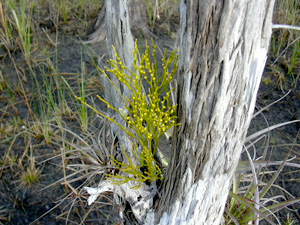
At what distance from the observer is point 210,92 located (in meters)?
0.78

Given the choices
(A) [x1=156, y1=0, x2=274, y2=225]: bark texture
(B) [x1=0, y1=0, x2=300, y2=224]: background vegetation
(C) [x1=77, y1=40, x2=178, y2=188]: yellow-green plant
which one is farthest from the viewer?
(B) [x1=0, y1=0, x2=300, y2=224]: background vegetation

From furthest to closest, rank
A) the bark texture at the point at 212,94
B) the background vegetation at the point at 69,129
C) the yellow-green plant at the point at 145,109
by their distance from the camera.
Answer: the background vegetation at the point at 69,129 → the yellow-green plant at the point at 145,109 → the bark texture at the point at 212,94

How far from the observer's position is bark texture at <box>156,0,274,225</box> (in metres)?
0.69

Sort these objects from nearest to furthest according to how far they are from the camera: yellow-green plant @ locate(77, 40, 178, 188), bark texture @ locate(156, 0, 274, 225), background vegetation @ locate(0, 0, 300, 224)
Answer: bark texture @ locate(156, 0, 274, 225) < yellow-green plant @ locate(77, 40, 178, 188) < background vegetation @ locate(0, 0, 300, 224)

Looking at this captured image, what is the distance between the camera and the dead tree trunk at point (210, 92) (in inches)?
27.4

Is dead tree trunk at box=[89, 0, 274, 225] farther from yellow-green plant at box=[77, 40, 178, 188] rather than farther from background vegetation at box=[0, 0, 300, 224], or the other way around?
background vegetation at box=[0, 0, 300, 224]

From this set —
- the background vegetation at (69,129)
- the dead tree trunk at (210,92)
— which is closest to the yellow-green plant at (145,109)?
the dead tree trunk at (210,92)

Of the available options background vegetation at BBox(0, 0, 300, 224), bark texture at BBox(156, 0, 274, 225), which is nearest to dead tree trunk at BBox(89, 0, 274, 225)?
bark texture at BBox(156, 0, 274, 225)

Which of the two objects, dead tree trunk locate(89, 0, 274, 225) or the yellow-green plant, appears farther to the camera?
the yellow-green plant

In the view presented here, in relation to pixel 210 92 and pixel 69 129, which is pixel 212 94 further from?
pixel 69 129

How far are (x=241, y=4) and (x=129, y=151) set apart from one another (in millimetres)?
694

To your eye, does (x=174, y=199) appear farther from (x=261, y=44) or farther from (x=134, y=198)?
(x=261, y=44)

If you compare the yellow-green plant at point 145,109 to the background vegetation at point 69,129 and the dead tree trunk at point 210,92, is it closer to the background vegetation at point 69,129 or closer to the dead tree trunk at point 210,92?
the dead tree trunk at point 210,92

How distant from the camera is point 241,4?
2.16 feet
